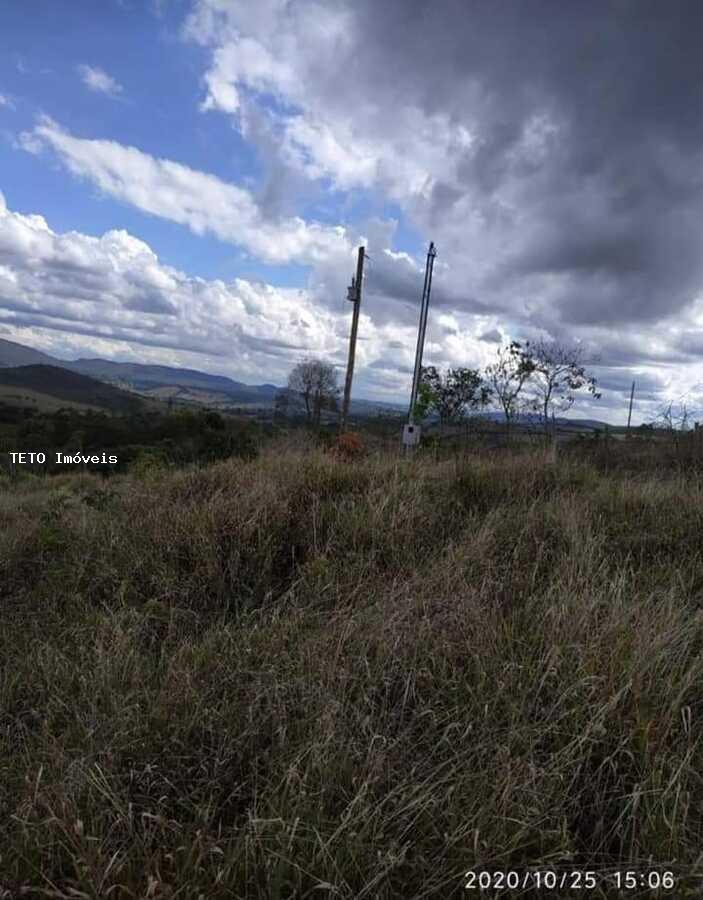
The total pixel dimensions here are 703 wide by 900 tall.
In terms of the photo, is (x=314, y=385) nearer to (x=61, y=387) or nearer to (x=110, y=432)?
(x=110, y=432)

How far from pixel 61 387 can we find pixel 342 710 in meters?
123

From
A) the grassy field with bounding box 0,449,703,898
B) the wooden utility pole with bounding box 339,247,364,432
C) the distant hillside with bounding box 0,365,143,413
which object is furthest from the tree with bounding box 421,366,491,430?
the distant hillside with bounding box 0,365,143,413

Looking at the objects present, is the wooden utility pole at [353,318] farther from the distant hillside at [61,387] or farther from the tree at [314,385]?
the distant hillside at [61,387]

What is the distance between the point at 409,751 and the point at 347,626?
83cm

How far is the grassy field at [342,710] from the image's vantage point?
164 cm

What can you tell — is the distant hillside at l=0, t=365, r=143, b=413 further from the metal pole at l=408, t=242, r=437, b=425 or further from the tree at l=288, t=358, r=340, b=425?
the metal pole at l=408, t=242, r=437, b=425

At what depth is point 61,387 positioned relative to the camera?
11031 cm

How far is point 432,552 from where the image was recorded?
4.14 m

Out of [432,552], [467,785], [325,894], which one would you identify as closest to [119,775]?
[325,894]

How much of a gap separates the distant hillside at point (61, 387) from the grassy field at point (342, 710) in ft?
289

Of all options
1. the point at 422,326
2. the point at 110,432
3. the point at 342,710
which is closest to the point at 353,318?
the point at 422,326

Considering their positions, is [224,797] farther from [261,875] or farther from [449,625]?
[449,625]

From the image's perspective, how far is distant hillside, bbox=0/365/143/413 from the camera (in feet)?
301

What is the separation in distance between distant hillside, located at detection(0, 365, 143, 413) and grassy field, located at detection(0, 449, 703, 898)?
8795 centimetres
